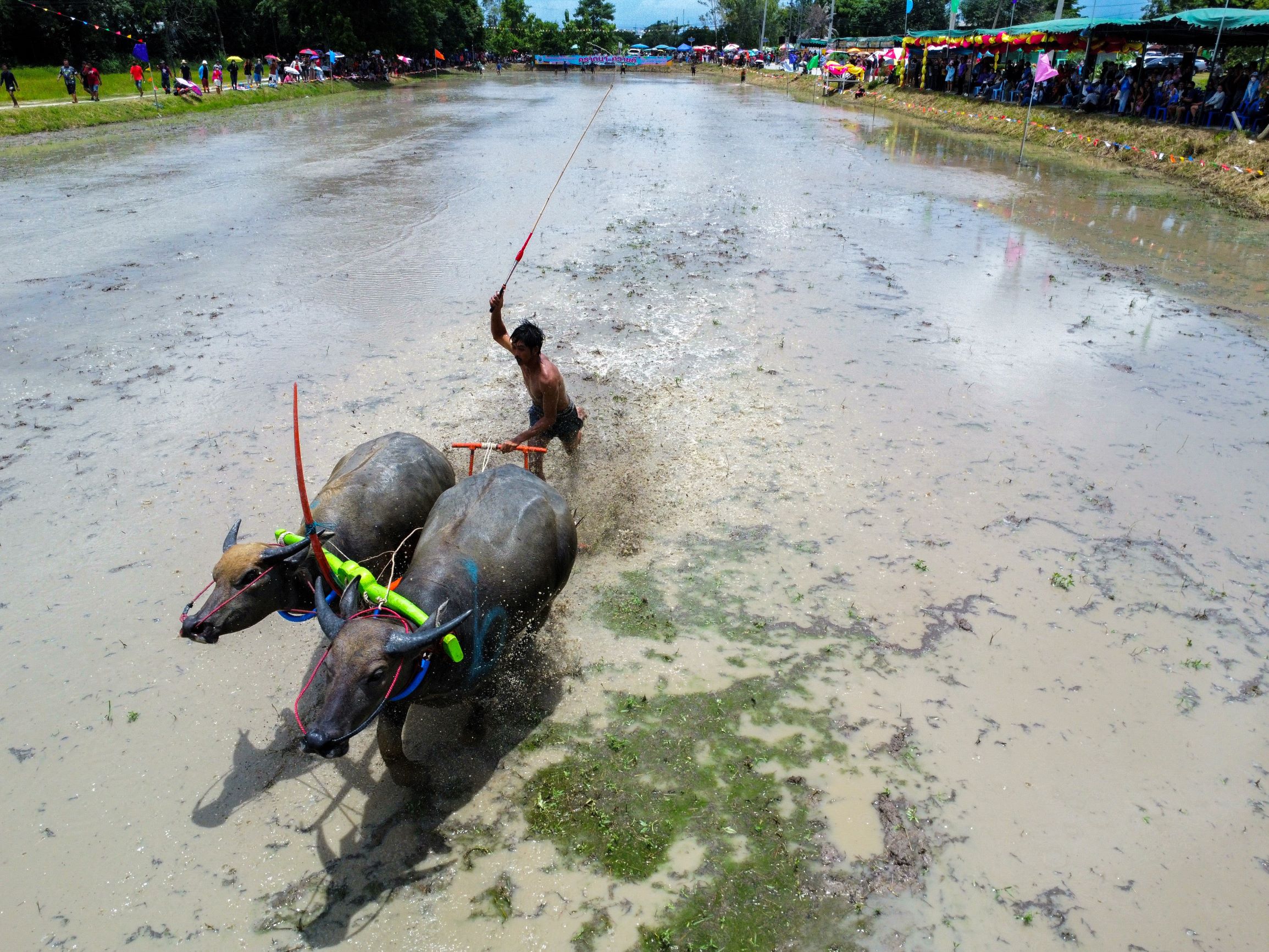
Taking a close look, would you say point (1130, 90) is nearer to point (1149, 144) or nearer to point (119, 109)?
point (1149, 144)

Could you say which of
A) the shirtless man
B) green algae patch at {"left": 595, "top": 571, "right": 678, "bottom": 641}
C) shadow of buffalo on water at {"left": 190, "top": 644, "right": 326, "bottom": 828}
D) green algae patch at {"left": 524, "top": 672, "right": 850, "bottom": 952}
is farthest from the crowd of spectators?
shadow of buffalo on water at {"left": 190, "top": 644, "right": 326, "bottom": 828}

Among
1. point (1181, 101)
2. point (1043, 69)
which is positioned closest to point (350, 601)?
point (1043, 69)

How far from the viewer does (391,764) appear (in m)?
3.86

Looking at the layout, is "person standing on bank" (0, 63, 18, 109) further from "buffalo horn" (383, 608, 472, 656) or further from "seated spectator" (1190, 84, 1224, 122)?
"seated spectator" (1190, 84, 1224, 122)

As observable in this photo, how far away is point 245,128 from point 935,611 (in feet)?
97.2

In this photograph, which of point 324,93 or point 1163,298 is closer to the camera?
point 1163,298

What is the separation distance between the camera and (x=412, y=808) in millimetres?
3896

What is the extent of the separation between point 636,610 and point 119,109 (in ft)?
101

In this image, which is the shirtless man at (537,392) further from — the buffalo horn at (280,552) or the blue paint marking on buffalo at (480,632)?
the buffalo horn at (280,552)

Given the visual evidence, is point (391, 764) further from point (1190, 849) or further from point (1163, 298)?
point (1163, 298)

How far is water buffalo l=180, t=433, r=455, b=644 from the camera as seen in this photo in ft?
12.6

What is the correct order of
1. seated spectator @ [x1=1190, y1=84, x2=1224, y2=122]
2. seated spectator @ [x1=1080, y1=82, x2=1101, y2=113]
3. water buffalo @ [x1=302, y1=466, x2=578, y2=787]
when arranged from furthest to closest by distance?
seated spectator @ [x1=1080, y1=82, x2=1101, y2=113] → seated spectator @ [x1=1190, y1=84, x2=1224, y2=122] → water buffalo @ [x1=302, y1=466, x2=578, y2=787]

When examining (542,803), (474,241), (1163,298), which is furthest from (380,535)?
(1163,298)

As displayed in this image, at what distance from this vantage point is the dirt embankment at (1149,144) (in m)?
16.7
